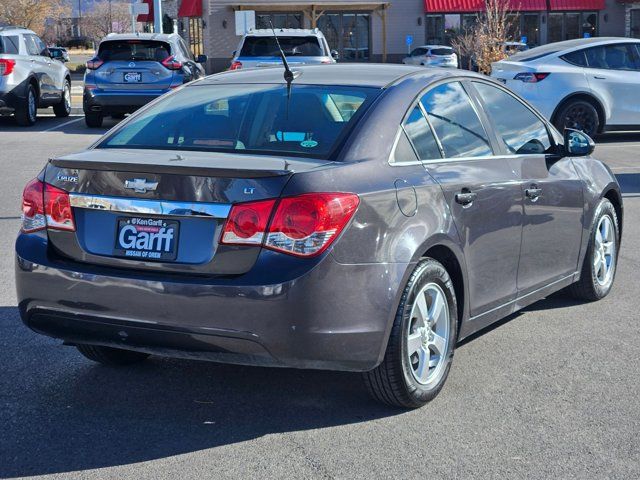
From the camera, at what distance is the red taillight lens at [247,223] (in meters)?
4.19

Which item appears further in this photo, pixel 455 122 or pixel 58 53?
pixel 58 53

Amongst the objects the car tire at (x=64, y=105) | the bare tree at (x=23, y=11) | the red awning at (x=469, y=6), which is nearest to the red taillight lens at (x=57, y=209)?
the car tire at (x=64, y=105)

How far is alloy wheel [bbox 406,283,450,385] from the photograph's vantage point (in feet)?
15.5

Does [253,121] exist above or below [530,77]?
below

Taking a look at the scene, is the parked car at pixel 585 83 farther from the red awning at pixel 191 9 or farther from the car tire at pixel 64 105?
the red awning at pixel 191 9

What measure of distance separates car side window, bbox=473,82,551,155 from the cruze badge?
2.12 meters

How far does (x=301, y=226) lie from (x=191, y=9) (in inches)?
1901

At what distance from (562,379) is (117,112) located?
583 inches

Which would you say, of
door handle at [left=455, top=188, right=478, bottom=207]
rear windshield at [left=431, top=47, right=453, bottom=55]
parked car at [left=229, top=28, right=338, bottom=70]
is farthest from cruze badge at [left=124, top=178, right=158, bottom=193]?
rear windshield at [left=431, top=47, right=453, bottom=55]

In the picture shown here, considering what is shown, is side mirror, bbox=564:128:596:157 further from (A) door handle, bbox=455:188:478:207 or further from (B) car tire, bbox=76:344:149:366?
(B) car tire, bbox=76:344:149:366

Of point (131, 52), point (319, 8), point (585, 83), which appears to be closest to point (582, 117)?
point (585, 83)

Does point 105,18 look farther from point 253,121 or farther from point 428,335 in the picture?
point 428,335

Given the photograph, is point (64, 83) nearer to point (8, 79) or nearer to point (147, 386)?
point (8, 79)

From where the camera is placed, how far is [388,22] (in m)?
50.6
